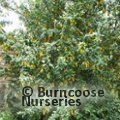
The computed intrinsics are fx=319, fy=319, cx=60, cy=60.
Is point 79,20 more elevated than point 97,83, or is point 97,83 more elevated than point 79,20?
point 79,20

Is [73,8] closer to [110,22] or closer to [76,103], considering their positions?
[110,22]

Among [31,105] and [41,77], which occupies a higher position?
[41,77]

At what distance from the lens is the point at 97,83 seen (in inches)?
291

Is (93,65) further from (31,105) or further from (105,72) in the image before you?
(31,105)

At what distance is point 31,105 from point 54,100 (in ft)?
1.81

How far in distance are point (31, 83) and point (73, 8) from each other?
1874mm

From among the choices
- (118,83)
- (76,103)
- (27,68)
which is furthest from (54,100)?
(118,83)

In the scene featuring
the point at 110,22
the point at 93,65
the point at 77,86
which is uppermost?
the point at 110,22

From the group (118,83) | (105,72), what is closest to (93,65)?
(105,72)

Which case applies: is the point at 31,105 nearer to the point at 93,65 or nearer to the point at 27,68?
the point at 27,68

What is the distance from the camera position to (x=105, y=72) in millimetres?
7078

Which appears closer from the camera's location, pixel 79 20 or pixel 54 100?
pixel 79 20

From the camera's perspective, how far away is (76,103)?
24.3 feet

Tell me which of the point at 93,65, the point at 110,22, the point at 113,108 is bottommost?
the point at 113,108
